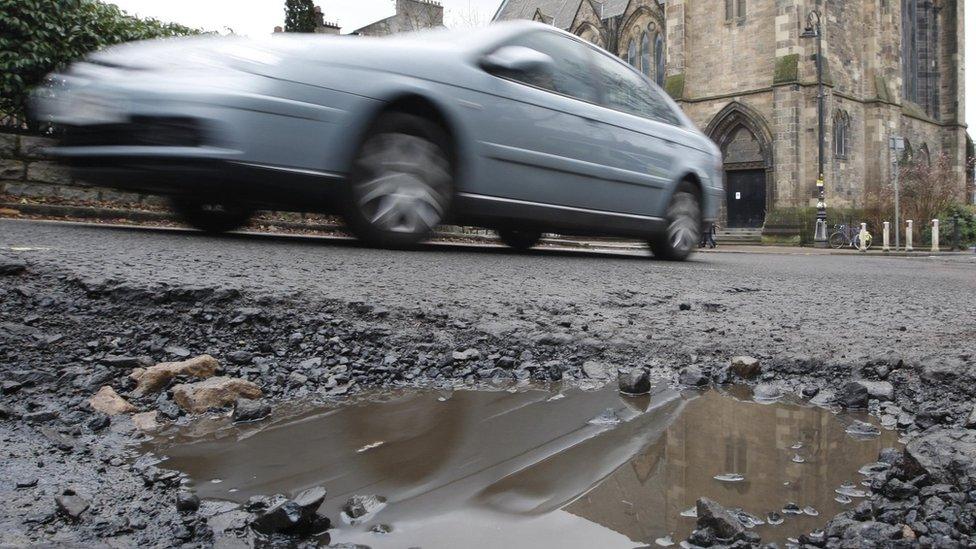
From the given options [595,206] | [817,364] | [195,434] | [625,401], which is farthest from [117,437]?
[595,206]

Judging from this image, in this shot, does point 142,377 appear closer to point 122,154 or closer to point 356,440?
point 356,440

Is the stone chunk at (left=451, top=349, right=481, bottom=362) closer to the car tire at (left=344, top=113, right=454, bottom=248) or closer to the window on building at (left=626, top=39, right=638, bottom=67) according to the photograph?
the car tire at (left=344, top=113, right=454, bottom=248)

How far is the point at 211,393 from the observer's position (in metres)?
2.12

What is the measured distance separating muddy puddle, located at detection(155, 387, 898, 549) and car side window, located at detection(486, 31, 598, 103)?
3824mm

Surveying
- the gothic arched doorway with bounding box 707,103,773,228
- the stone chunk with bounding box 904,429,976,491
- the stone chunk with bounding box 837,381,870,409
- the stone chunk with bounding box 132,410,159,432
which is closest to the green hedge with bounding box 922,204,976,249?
the gothic arched doorway with bounding box 707,103,773,228

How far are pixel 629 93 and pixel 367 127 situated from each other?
2833 mm

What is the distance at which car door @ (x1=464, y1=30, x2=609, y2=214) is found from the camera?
534 centimetres

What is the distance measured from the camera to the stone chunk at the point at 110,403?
6.59 feet

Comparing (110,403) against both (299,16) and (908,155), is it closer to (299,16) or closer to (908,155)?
(299,16)

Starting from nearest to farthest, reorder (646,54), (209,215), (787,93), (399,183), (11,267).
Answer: (11,267)
(399,183)
(209,215)
(787,93)
(646,54)

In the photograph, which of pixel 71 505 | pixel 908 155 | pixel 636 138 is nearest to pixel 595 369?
pixel 71 505

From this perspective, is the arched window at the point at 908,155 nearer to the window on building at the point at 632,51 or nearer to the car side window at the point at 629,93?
the window on building at the point at 632,51

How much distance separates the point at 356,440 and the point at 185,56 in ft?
12.1

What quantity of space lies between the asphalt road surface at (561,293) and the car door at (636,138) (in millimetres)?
1269
